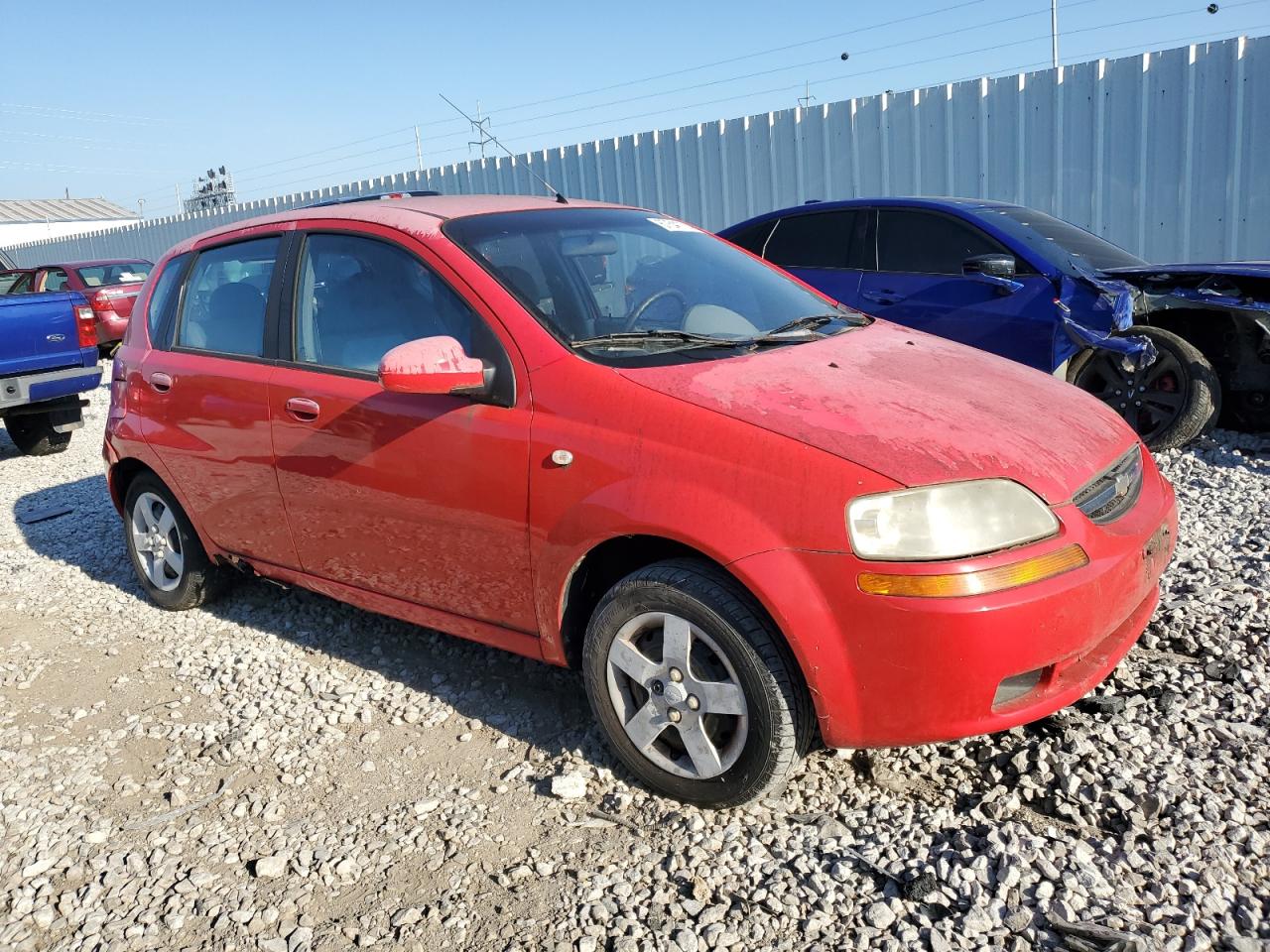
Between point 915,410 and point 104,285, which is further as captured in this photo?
point 104,285

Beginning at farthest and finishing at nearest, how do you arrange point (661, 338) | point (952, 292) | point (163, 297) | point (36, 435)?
point (36, 435) → point (952, 292) → point (163, 297) → point (661, 338)

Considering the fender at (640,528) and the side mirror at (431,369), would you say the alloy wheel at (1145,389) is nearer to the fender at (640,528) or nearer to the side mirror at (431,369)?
the fender at (640,528)

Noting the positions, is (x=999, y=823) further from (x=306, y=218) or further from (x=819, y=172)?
(x=819, y=172)

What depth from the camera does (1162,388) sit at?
6.03 m

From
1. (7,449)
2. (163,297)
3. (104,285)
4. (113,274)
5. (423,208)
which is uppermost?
(113,274)

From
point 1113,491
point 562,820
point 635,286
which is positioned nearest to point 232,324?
point 635,286

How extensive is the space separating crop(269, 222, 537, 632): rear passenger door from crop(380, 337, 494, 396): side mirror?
0.32ft

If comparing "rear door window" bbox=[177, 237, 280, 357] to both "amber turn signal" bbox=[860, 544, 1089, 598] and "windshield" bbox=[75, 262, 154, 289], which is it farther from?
"windshield" bbox=[75, 262, 154, 289]

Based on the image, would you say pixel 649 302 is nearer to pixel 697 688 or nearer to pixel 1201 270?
pixel 697 688

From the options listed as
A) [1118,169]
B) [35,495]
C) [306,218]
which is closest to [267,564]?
[306,218]

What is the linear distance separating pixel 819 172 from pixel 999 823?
9862 mm

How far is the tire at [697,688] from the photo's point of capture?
2.62 meters

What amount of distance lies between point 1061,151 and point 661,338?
26.6ft

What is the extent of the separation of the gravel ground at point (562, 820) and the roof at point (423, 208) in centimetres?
175
